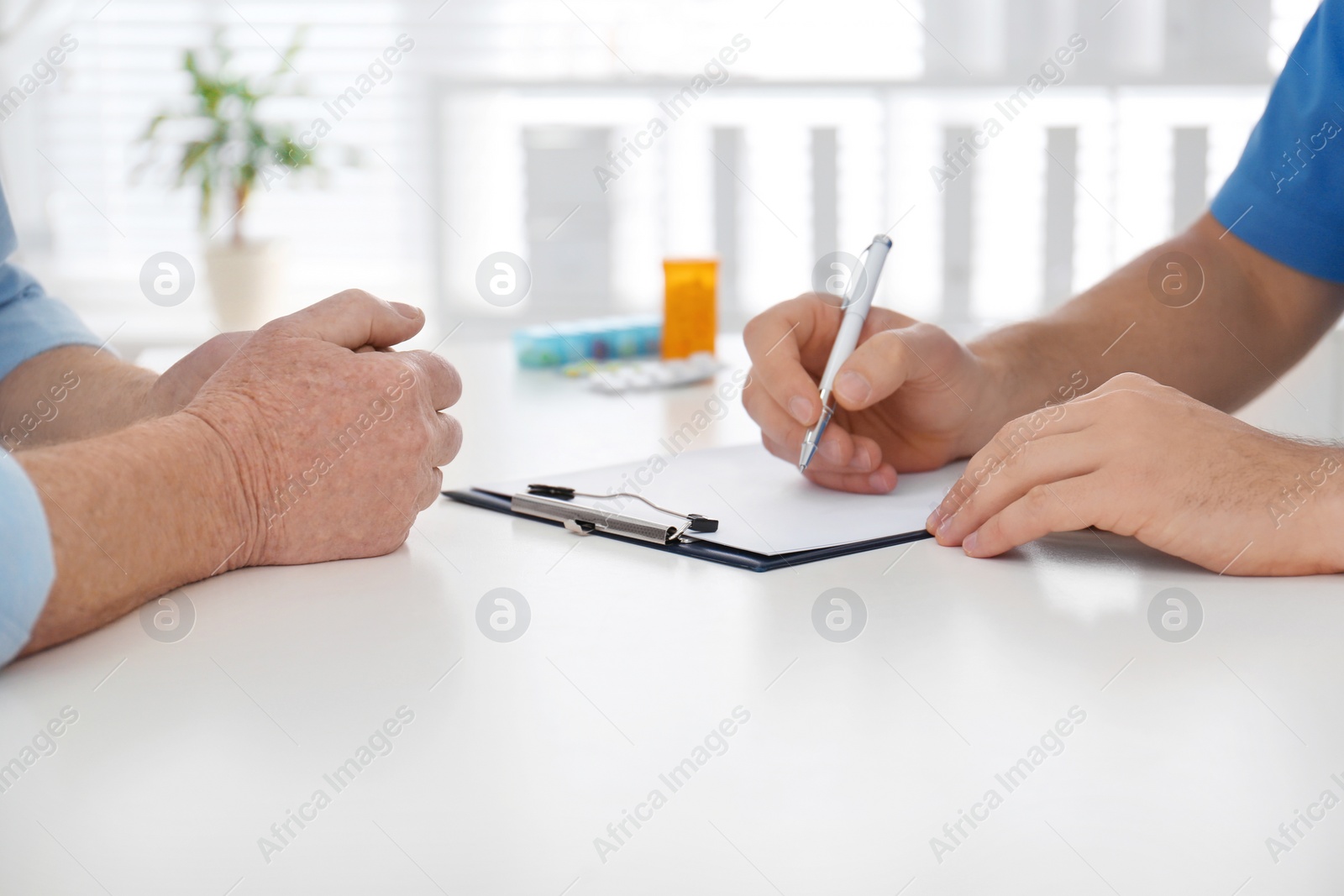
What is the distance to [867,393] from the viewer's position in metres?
0.87

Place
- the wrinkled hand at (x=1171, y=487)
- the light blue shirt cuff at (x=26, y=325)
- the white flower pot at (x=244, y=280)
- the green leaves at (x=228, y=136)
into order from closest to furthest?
the wrinkled hand at (x=1171, y=487) < the light blue shirt cuff at (x=26, y=325) < the white flower pot at (x=244, y=280) < the green leaves at (x=228, y=136)

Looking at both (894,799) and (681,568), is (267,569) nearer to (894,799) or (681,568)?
(681,568)

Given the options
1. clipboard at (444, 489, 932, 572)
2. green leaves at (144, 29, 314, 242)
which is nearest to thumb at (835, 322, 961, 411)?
clipboard at (444, 489, 932, 572)

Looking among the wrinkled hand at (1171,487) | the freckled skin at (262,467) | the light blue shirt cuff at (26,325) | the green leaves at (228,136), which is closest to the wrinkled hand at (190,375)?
the freckled skin at (262,467)

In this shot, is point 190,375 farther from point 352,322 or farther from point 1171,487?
point 1171,487

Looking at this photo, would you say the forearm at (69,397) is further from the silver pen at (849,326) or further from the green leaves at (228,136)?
the green leaves at (228,136)

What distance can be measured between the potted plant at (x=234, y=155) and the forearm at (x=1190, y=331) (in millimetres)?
2261

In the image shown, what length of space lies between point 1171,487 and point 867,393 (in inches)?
9.7

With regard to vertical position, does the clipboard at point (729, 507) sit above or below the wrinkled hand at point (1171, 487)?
below

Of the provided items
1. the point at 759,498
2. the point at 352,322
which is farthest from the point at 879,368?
the point at 352,322

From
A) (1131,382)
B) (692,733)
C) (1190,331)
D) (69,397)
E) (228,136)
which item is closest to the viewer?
(692,733)

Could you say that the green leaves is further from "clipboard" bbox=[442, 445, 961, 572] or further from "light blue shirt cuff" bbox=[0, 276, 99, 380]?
"clipboard" bbox=[442, 445, 961, 572]

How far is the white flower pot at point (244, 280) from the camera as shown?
280 cm

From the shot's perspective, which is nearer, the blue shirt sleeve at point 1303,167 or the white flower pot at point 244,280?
the blue shirt sleeve at point 1303,167
